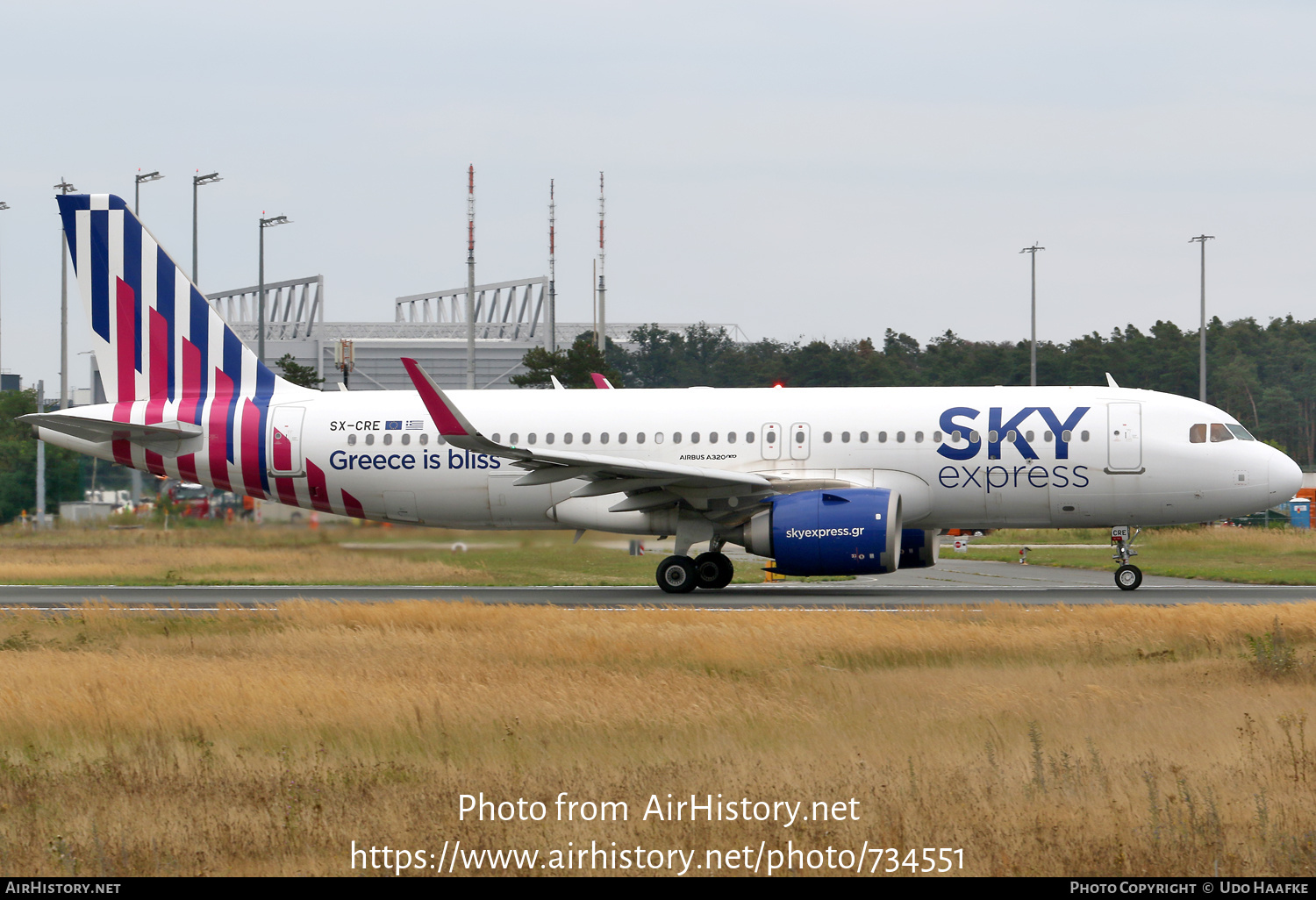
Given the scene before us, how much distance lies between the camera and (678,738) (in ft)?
34.6

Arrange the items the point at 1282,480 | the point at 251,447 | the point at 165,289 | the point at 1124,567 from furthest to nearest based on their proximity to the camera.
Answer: the point at 165,289, the point at 251,447, the point at 1124,567, the point at 1282,480

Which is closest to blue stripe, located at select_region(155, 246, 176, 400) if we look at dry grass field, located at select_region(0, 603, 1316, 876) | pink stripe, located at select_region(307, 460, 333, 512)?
pink stripe, located at select_region(307, 460, 333, 512)

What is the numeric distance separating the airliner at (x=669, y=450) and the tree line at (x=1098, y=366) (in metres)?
52.8

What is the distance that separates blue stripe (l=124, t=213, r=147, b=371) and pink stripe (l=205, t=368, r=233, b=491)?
6.62ft

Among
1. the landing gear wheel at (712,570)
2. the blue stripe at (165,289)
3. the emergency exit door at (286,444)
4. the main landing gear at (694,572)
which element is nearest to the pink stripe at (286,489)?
the emergency exit door at (286,444)

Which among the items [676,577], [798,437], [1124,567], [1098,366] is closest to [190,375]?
[676,577]

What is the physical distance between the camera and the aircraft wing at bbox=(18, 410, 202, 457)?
25344mm

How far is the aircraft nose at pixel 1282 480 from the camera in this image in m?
23.4

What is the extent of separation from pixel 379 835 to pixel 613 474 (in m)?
15.3

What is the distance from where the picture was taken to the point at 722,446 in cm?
2442

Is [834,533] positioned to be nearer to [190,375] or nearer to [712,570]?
[712,570]

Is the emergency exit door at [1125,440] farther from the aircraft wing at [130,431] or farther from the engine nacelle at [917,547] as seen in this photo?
the aircraft wing at [130,431]

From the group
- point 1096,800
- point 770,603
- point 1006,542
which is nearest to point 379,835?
point 1096,800

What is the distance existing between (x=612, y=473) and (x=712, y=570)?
303 centimetres
